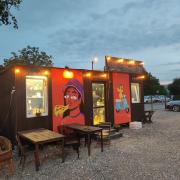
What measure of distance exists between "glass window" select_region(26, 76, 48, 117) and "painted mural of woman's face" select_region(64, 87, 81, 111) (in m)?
0.89

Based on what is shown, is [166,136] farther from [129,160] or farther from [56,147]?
[56,147]

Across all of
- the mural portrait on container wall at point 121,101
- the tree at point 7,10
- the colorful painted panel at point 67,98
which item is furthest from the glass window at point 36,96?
the mural portrait on container wall at point 121,101

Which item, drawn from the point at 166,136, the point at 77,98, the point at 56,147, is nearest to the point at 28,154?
the point at 56,147

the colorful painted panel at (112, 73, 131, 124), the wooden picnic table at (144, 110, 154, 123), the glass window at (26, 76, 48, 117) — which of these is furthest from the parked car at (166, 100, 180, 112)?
the glass window at (26, 76, 48, 117)

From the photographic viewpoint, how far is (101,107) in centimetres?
1010

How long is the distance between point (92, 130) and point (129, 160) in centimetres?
136

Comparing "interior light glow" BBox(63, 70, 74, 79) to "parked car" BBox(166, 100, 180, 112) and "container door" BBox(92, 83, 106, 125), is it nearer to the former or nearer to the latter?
"container door" BBox(92, 83, 106, 125)

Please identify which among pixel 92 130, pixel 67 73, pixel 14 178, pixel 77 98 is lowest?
pixel 14 178

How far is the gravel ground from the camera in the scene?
191 inches

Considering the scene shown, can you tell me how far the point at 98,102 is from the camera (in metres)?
10.0

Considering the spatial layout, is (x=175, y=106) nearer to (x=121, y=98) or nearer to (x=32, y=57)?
(x=121, y=98)

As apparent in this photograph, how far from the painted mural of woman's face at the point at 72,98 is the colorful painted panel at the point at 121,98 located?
7.95 feet

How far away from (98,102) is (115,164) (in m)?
4.67

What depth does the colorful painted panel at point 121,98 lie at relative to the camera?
10.7m
